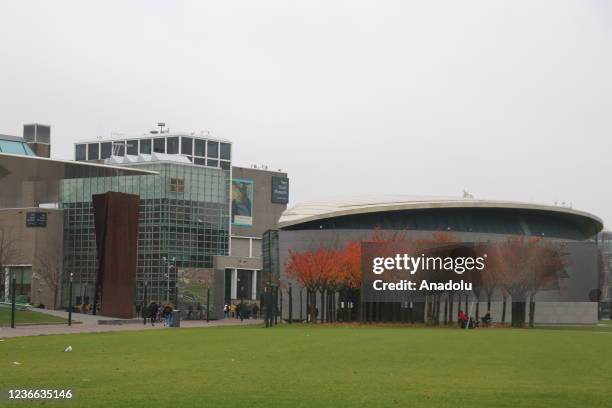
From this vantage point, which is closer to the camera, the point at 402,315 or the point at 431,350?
the point at 431,350

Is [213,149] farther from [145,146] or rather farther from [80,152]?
[80,152]

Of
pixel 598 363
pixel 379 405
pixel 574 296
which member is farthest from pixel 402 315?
Answer: pixel 379 405

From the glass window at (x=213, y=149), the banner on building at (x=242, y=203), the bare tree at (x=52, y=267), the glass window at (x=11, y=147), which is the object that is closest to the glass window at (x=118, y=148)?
the glass window at (x=213, y=149)

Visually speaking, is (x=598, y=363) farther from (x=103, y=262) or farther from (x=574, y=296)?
(x=103, y=262)

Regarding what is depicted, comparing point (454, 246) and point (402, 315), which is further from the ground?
point (454, 246)

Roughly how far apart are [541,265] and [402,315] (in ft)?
36.6

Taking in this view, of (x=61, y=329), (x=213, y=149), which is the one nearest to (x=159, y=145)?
(x=213, y=149)

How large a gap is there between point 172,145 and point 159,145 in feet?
7.24

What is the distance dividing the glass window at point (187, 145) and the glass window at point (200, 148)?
1381mm

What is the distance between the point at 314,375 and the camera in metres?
24.5

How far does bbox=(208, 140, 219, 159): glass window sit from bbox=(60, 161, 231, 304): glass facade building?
74055 millimetres

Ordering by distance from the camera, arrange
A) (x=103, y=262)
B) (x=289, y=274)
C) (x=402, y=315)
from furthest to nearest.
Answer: (x=289, y=274), (x=103, y=262), (x=402, y=315)

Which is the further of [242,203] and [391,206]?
[242,203]

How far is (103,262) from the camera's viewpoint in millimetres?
89438
